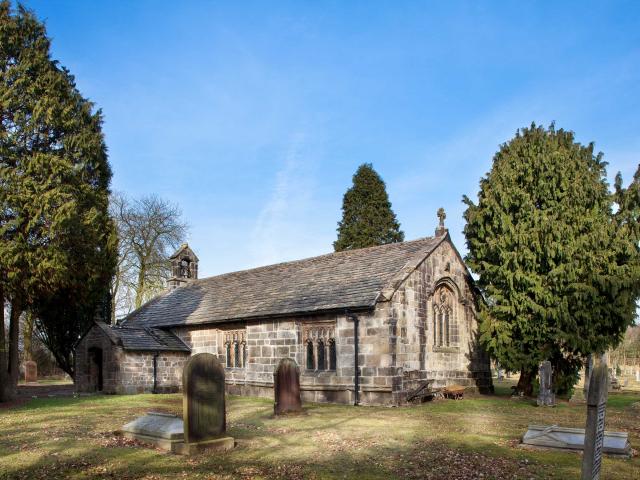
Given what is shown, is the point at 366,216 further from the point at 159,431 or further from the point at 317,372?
the point at 159,431

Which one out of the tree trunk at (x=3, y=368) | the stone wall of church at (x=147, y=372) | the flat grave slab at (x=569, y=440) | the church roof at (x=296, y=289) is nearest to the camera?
the flat grave slab at (x=569, y=440)

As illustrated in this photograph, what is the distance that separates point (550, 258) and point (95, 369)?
20.9m

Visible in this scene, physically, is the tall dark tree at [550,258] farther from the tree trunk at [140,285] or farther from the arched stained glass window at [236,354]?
the tree trunk at [140,285]

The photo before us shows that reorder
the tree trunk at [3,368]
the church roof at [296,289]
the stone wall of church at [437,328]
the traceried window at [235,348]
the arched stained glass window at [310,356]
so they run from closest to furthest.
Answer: the stone wall of church at [437,328]
the tree trunk at [3,368]
the church roof at [296,289]
the arched stained glass window at [310,356]
the traceried window at [235,348]

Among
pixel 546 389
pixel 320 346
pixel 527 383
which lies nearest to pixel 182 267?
pixel 320 346

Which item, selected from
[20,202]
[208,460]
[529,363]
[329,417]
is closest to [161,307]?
[20,202]

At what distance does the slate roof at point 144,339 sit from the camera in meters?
24.6

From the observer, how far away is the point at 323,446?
36.8 feet

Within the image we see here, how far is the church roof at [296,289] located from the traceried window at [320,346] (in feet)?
2.43

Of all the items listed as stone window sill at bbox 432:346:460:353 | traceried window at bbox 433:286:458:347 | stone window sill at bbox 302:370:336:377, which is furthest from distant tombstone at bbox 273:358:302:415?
traceried window at bbox 433:286:458:347

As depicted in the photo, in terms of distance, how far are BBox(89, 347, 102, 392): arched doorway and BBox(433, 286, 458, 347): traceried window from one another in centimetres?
1571

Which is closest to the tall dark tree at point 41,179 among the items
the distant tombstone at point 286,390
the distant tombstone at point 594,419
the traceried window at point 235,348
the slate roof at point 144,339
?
the slate roof at point 144,339

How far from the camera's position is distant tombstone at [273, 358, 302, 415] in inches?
647

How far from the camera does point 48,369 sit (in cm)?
4556
